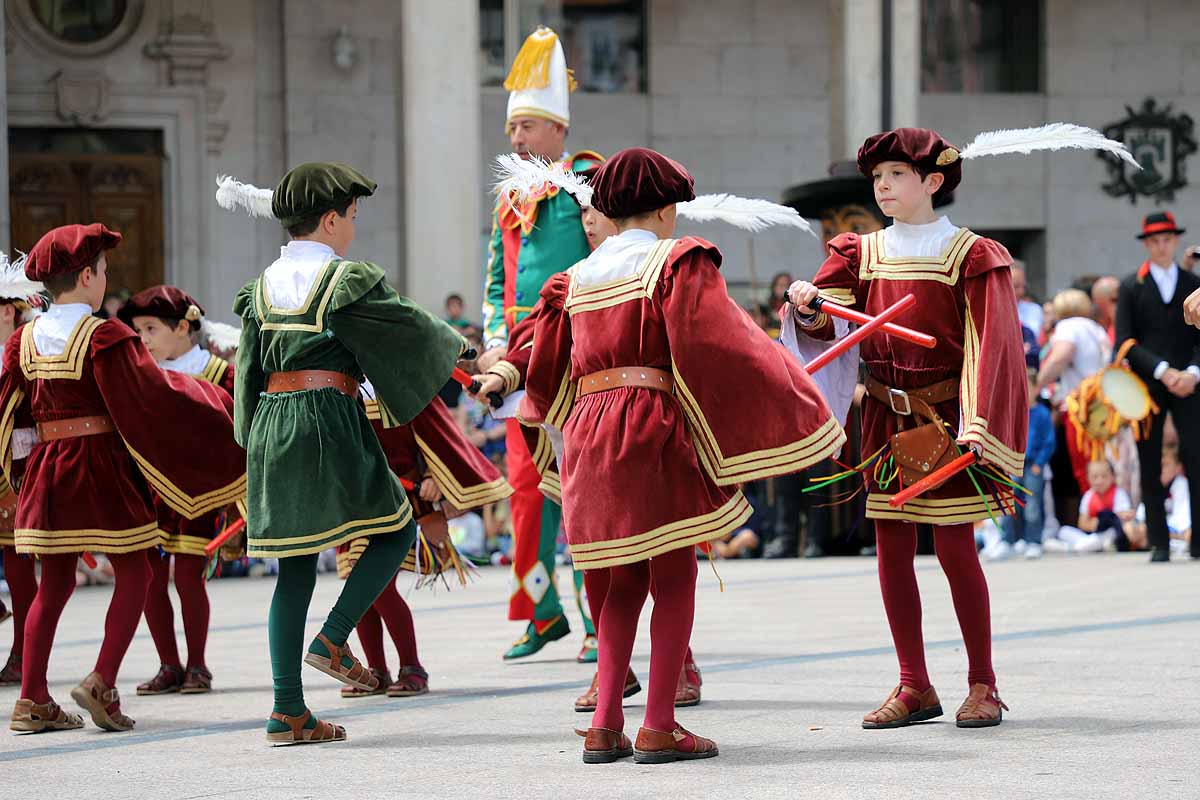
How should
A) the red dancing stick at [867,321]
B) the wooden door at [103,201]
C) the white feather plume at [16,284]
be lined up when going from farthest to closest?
the wooden door at [103,201] → the white feather plume at [16,284] → the red dancing stick at [867,321]

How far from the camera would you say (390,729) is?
5.75 meters

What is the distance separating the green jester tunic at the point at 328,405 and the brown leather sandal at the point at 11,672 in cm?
216

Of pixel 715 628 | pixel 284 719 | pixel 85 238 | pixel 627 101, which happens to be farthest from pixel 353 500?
pixel 627 101

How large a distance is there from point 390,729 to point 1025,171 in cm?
1753

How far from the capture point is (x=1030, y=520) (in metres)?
12.4

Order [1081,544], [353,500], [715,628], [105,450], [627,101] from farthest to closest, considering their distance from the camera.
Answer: [627,101] → [1081,544] → [715,628] → [105,450] → [353,500]

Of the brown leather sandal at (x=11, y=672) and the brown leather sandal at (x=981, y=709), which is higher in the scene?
the brown leather sandal at (x=981, y=709)

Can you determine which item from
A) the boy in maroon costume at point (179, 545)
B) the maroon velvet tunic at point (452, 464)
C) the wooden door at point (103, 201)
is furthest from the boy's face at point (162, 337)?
the wooden door at point (103, 201)

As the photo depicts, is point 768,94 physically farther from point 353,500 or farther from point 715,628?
point 353,500

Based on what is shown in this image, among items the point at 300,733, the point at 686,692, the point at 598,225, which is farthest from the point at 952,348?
the point at 300,733

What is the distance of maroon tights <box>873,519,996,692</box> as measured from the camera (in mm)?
5488

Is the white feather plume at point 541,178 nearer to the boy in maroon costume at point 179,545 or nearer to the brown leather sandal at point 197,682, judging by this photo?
the boy in maroon costume at point 179,545

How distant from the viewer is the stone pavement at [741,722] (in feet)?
15.1

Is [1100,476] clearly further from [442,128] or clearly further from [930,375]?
[930,375]
